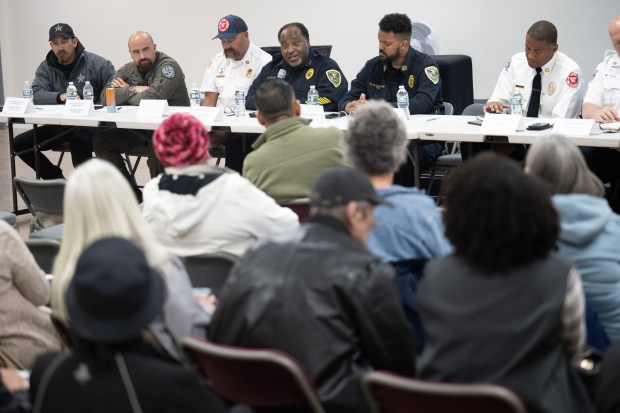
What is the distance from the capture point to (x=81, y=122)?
6102mm

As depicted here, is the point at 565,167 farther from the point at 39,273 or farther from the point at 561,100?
the point at 561,100

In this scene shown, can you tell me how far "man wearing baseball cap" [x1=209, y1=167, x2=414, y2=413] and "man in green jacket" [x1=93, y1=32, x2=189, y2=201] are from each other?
Result: 4.42 meters

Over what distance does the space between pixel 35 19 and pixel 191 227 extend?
28.0ft

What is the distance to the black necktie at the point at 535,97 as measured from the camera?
5.64 m

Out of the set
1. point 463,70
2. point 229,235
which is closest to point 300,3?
point 463,70

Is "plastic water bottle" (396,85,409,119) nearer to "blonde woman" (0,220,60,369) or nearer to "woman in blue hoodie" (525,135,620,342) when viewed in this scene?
"woman in blue hoodie" (525,135,620,342)

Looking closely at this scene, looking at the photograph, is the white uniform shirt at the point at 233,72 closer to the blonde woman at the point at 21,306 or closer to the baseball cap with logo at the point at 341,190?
the blonde woman at the point at 21,306

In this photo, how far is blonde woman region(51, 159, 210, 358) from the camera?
2027 mm

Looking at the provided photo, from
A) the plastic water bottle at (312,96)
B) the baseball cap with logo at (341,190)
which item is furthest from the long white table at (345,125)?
the baseball cap with logo at (341,190)

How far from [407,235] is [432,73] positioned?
3.51 metres

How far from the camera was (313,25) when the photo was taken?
8.84 m

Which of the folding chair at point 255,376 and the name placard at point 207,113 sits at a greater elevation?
the name placard at point 207,113

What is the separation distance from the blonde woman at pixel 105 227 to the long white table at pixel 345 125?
2.23 meters

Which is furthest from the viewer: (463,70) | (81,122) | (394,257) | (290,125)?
(463,70)
